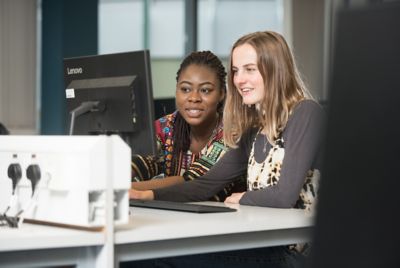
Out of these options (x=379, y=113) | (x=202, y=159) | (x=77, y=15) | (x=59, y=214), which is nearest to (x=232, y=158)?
(x=202, y=159)

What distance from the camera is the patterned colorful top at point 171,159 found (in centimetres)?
252

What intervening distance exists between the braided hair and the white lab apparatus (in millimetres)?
1249

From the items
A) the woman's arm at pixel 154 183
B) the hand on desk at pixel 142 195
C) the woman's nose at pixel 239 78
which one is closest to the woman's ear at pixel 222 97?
the woman's arm at pixel 154 183

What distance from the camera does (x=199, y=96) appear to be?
284 cm

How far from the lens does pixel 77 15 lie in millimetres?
5828

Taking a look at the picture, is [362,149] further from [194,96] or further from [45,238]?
[194,96]

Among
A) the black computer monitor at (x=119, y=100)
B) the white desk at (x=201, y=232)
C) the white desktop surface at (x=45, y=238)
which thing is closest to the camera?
the white desktop surface at (x=45, y=238)

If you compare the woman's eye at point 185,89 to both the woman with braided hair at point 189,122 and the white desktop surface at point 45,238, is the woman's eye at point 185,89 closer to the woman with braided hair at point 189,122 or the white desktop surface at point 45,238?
the woman with braided hair at point 189,122

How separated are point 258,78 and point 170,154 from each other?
72 cm

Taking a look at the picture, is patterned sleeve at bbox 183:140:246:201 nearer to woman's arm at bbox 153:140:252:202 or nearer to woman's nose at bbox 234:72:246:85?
woman's arm at bbox 153:140:252:202

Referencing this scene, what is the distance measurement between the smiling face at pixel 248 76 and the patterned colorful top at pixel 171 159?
35cm

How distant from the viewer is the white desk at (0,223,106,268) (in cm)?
135

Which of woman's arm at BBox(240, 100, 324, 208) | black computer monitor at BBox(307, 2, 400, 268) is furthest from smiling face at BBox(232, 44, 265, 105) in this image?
black computer monitor at BBox(307, 2, 400, 268)

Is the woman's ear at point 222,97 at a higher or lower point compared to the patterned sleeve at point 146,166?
higher
